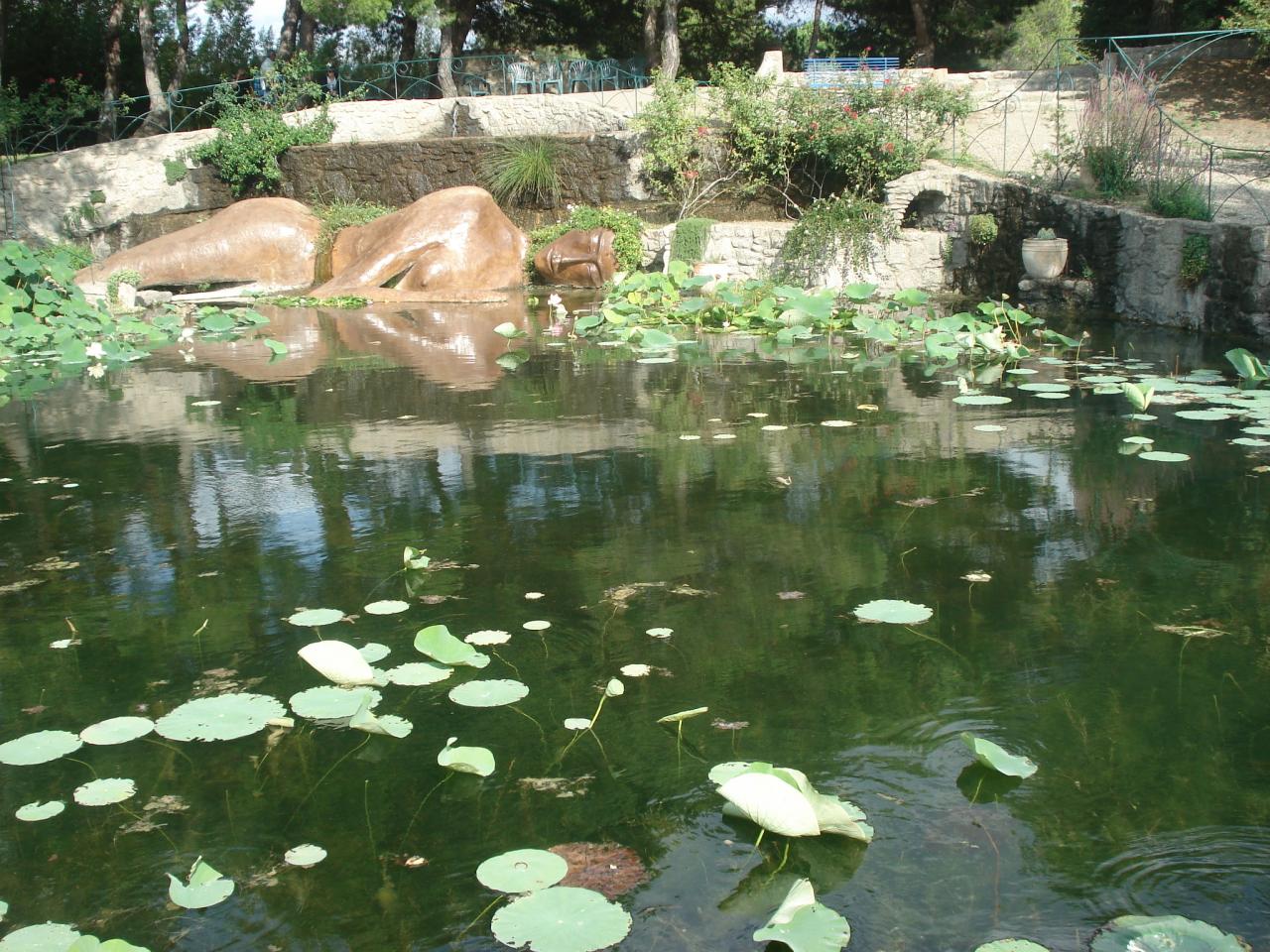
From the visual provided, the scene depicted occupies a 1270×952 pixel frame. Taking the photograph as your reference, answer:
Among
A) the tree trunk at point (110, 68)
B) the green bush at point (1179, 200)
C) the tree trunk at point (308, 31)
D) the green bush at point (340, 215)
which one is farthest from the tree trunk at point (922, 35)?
the tree trunk at point (110, 68)

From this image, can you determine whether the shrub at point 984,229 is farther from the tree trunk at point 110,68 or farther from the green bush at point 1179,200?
the tree trunk at point 110,68

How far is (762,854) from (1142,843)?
63 centimetres

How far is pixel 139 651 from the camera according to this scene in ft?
9.26

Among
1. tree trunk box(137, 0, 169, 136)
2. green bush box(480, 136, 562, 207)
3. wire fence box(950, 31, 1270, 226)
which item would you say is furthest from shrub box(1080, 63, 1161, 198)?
tree trunk box(137, 0, 169, 136)

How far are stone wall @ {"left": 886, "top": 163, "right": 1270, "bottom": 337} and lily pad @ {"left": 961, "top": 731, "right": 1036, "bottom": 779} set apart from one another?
21.6 feet

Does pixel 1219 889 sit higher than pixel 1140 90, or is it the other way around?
pixel 1140 90

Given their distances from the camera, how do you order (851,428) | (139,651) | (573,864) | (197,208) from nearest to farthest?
(573,864) → (139,651) → (851,428) → (197,208)

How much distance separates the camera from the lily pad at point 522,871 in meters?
1.79

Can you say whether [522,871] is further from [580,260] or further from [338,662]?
[580,260]

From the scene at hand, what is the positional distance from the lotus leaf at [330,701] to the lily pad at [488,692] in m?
0.18

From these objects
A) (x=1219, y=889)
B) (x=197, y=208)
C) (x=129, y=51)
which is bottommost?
(x=1219, y=889)

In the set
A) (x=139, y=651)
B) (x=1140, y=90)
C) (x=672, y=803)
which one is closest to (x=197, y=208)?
(x=1140, y=90)

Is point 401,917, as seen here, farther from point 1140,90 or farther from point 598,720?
point 1140,90

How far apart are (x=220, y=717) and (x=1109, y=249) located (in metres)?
8.94
